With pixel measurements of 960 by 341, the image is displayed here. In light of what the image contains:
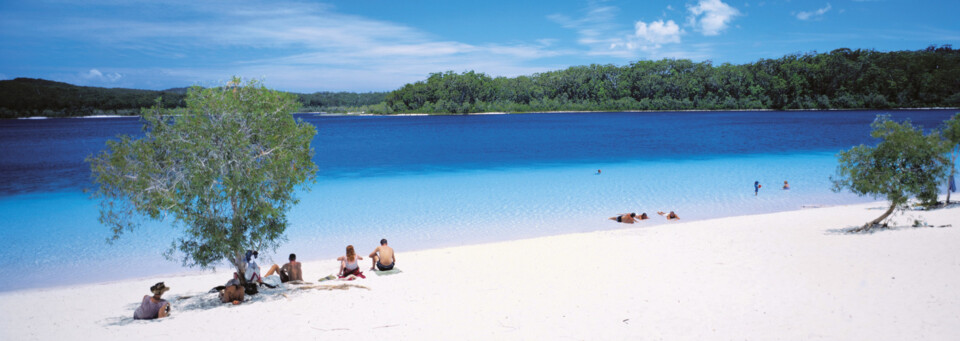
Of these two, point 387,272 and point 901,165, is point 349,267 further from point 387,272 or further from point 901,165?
point 901,165

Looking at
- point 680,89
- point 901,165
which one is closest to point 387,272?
point 901,165

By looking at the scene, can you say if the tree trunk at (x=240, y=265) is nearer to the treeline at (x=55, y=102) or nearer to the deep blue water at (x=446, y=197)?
the deep blue water at (x=446, y=197)

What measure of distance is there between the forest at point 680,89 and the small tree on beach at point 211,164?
151 meters

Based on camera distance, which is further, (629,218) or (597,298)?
(629,218)

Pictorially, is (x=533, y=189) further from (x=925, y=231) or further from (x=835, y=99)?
(x=835, y=99)

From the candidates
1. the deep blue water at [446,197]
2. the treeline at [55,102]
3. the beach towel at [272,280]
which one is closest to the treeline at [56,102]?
the treeline at [55,102]

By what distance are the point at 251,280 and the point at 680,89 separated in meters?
176

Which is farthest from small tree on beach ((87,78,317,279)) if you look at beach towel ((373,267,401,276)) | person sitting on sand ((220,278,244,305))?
beach towel ((373,267,401,276))

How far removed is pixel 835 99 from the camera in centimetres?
15412

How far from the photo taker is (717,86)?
551 feet

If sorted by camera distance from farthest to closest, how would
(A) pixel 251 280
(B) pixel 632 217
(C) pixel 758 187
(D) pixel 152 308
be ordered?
(C) pixel 758 187 < (B) pixel 632 217 < (A) pixel 251 280 < (D) pixel 152 308

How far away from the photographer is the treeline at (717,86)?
14812 centimetres

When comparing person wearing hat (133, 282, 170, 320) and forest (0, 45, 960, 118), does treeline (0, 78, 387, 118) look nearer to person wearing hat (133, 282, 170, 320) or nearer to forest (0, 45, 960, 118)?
forest (0, 45, 960, 118)

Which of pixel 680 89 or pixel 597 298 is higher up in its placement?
pixel 680 89
